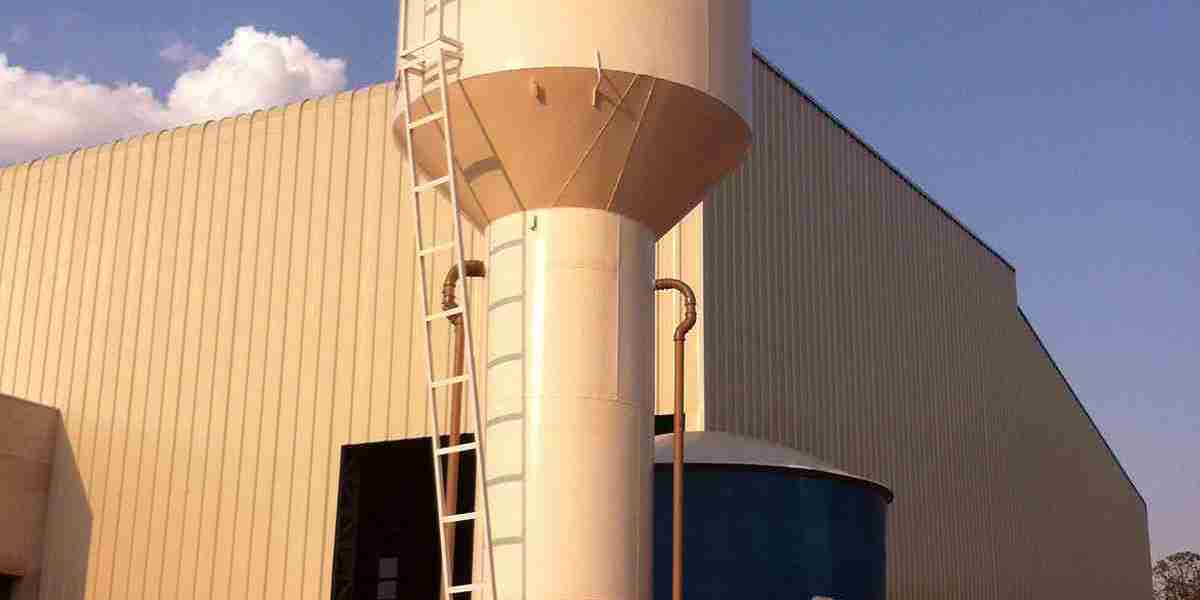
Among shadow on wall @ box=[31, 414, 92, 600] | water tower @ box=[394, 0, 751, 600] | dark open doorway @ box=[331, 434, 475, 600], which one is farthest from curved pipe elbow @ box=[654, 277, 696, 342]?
shadow on wall @ box=[31, 414, 92, 600]

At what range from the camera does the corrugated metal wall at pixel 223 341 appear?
23.6m

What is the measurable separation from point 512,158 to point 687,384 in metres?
9.59

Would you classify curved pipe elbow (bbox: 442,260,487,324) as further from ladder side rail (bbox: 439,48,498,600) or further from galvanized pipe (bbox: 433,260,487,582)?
ladder side rail (bbox: 439,48,498,600)

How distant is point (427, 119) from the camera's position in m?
11.5

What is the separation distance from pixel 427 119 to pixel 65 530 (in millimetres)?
17424

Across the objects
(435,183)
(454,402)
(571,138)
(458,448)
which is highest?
(571,138)

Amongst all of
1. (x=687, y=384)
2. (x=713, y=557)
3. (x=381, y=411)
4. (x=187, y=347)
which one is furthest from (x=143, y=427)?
(x=713, y=557)

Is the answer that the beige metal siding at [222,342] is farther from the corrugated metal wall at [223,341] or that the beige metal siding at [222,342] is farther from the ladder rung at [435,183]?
the ladder rung at [435,183]

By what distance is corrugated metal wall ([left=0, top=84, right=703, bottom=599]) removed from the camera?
77.5 ft

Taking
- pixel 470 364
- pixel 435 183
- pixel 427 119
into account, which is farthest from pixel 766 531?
pixel 427 119

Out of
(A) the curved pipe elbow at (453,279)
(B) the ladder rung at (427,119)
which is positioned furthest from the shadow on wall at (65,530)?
(B) the ladder rung at (427,119)

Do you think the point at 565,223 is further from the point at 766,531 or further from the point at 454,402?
the point at 766,531

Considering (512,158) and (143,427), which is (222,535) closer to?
(143,427)

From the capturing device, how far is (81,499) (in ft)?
85.3
